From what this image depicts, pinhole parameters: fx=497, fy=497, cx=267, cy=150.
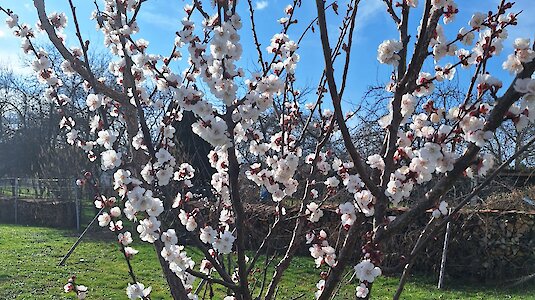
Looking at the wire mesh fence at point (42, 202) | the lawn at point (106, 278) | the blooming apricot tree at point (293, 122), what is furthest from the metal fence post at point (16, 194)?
the blooming apricot tree at point (293, 122)

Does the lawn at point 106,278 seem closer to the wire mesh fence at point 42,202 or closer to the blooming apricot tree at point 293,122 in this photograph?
the blooming apricot tree at point 293,122

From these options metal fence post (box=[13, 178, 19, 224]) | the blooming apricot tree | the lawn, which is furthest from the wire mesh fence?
the blooming apricot tree

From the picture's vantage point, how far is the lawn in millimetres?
6734

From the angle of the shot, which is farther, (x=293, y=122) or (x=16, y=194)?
(x=16, y=194)

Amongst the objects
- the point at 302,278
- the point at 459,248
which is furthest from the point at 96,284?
the point at 459,248

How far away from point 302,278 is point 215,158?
628 centimetres

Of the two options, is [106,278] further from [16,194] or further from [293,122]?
[16,194]

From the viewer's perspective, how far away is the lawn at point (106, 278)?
6.73m

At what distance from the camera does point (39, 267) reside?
835 cm

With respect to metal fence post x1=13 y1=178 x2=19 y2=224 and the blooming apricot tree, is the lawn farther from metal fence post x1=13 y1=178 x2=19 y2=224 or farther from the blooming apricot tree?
metal fence post x1=13 y1=178 x2=19 y2=224

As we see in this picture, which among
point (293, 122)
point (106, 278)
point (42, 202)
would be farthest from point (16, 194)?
point (293, 122)

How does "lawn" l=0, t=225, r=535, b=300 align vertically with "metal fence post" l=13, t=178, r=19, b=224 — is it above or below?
below

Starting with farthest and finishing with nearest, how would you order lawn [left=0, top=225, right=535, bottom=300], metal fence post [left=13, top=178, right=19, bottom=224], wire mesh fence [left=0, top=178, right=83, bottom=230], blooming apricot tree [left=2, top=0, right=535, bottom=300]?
1. metal fence post [left=13, top=178, right=19, bottom=224]
2. wire mesh fence [left=0, top=178, right=83, bottom=230]
3. lawn [left=0, top=225, right=535, bottom=300]
4. blooming apricot tree [left=2, top=0, right=535, bottom=300]

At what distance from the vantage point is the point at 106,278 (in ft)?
24.7
